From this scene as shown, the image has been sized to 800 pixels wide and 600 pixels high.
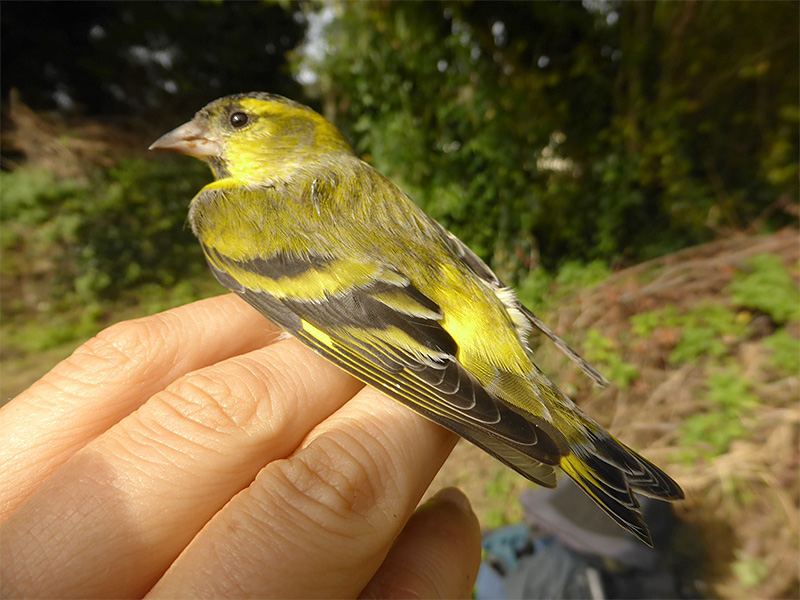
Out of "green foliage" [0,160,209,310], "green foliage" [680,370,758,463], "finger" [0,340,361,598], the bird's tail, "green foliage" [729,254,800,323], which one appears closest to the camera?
"finger" [0,340,361,598]

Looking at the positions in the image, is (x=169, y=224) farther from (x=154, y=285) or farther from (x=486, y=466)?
(x=486, y=466)

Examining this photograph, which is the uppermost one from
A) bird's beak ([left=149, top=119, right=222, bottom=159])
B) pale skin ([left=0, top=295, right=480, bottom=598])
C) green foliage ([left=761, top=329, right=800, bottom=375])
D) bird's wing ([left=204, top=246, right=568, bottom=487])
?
green foliage ([left=761, top=329, right=800, bottom=375])

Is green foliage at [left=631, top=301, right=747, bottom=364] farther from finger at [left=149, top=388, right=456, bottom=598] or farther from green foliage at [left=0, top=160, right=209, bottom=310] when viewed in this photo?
green foliage at [left=0, top=160, right=209, bottom=310]

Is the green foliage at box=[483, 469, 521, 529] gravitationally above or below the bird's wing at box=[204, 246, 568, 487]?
below

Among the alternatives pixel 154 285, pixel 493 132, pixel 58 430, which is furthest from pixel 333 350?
pixel 154 285

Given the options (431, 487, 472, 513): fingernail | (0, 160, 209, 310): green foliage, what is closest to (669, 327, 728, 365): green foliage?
(431, 487, 472, 513): fingernail

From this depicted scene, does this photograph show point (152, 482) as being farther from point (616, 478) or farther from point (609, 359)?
point (609, 359)
